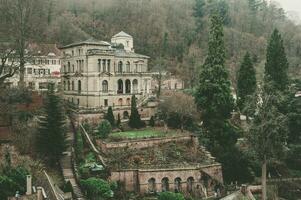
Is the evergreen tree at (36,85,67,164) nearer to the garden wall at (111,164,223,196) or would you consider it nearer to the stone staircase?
the stone staircase

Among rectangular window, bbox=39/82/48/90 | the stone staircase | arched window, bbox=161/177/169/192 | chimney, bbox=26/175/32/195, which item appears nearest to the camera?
chimney, bbox=26/175/32/195

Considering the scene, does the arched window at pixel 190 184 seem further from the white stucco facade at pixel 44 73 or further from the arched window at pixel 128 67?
the white stucco facade at pixel 44 73

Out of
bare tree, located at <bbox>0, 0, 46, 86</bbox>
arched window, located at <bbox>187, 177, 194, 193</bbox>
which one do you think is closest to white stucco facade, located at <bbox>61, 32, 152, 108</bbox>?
bare tree, located at <bbox>0, 0, 46, 86</bbox>

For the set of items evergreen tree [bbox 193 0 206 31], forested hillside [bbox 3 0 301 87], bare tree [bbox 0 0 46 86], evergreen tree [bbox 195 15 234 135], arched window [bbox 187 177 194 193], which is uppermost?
evergreen tree [bbox 193 0 206 31]

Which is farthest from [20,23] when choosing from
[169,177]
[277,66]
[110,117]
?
[277,66]

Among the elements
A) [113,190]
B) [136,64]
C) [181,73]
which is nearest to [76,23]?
[181,73]

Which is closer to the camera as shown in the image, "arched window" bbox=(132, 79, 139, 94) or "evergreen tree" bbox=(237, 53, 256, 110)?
"evergreen tree" bbox=(237, 53, 256, 110)
